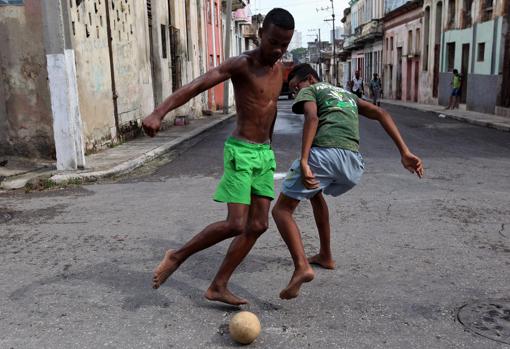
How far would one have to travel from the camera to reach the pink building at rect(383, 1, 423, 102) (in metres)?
31.6

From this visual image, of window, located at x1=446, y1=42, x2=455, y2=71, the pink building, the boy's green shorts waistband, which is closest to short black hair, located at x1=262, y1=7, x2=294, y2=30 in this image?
the boy's green shorts waistband

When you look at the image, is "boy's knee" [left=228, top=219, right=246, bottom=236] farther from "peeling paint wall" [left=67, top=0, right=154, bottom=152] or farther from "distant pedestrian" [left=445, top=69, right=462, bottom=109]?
"distant pedestrian" [left=445, top=69, right=462, bottom=109]

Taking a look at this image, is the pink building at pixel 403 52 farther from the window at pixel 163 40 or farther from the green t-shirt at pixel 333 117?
the green t-shirt at pixel 333 117

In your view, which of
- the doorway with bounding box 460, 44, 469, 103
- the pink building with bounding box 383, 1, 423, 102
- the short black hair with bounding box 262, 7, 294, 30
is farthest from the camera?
the pink building with bounding box 383, 1, 423, 102

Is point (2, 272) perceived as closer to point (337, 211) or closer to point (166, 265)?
point (166, 265)

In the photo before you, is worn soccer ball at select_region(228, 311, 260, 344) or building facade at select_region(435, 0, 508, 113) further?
building facade at select_region(435, 0, 508, 113)

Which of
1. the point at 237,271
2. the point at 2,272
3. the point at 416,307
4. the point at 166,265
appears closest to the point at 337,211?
the point at 237,271

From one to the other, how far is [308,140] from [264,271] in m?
1.12

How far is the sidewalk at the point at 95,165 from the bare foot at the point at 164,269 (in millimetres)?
4903

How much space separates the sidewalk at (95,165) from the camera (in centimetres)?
768

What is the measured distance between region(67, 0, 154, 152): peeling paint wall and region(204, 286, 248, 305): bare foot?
6.30 m

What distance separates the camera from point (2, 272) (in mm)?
3947

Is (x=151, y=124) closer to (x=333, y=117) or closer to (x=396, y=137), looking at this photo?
(x=333, y=117)

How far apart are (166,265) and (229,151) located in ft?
2.70
